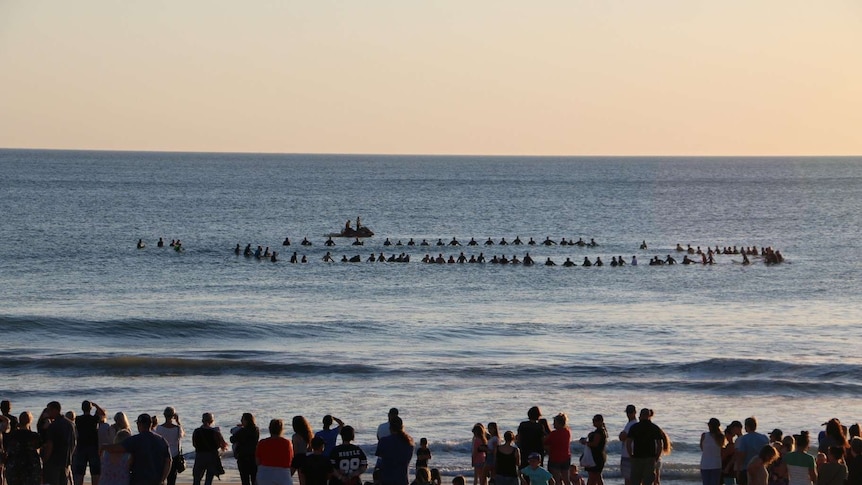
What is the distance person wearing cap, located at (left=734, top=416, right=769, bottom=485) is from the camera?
13.7m

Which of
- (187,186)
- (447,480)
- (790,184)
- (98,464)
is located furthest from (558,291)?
(790,184)

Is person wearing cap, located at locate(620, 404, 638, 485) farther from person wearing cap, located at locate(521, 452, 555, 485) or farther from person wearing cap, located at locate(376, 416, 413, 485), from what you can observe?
person wearing cap, located at locate(376, 416, 413, 485)

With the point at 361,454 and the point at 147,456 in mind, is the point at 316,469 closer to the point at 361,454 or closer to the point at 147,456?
the point at 361,454

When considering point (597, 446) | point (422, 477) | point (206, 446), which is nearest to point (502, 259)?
point (597, 446)

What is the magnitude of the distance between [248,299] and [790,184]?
166853mm

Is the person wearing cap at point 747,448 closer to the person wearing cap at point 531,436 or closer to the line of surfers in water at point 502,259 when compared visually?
the person wearing cap at point 531,436

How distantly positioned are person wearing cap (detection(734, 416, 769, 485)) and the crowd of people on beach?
0.04ft

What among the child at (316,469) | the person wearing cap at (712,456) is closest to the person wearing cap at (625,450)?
the person wearing cap at (712,456)

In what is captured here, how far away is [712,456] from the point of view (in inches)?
566

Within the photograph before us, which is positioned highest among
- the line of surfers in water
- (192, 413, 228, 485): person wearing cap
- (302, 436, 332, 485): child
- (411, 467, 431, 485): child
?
the line of surfers in water

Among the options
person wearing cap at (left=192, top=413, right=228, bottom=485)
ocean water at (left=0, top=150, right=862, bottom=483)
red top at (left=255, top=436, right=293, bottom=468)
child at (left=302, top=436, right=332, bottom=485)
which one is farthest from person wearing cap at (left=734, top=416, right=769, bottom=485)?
person wearing cap at (left=192, top=413, right=228, bottom=485)

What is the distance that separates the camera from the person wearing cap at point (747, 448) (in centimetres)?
1370

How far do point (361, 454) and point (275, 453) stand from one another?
93cm

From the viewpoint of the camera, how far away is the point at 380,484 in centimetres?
1220
